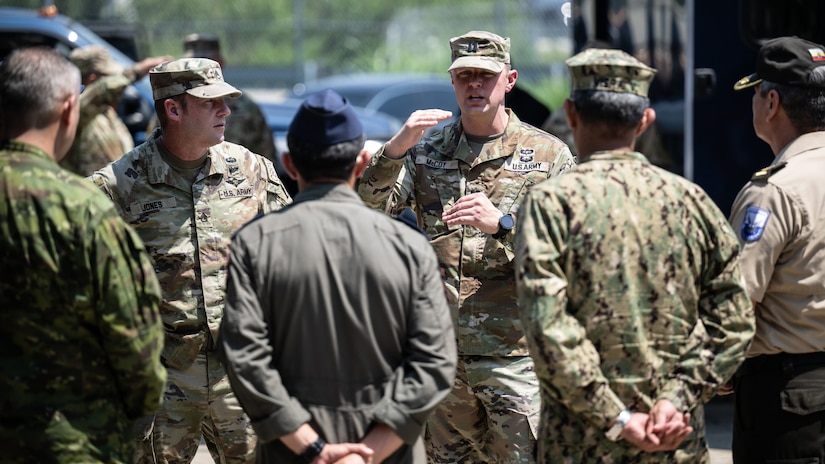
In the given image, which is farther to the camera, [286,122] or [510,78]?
[286,122]

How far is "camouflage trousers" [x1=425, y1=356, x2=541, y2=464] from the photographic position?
15.4ft

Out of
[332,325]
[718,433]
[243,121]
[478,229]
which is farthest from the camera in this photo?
[243,121]

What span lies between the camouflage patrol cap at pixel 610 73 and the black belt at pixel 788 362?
1.09 meters

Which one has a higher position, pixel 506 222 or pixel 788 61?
pixel 788 61

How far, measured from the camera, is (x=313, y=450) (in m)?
Result: 3.14

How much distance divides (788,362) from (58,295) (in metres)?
2.29

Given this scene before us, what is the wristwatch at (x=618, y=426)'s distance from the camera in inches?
125

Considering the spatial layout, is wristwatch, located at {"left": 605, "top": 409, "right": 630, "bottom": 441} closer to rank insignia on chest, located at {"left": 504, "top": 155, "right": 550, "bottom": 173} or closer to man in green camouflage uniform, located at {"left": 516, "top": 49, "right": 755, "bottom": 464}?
man in green camouflage uniform, located at {"left": 516, "top": 49, "right": 755, "bottom": 464}

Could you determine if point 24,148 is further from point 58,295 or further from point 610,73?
point 610,73

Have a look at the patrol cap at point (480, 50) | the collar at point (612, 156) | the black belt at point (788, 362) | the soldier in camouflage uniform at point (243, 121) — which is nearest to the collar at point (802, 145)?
the black belt at point (788, 362)

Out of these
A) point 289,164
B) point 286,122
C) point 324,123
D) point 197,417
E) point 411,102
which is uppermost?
point 324,123

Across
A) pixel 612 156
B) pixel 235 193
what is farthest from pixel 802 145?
pixel 235 193

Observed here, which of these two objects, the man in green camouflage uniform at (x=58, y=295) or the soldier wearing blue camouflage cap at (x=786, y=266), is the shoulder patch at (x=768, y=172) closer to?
the soldier wearing blue camouflage cap at (x=786, y=266)

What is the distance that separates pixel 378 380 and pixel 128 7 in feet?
66.6
